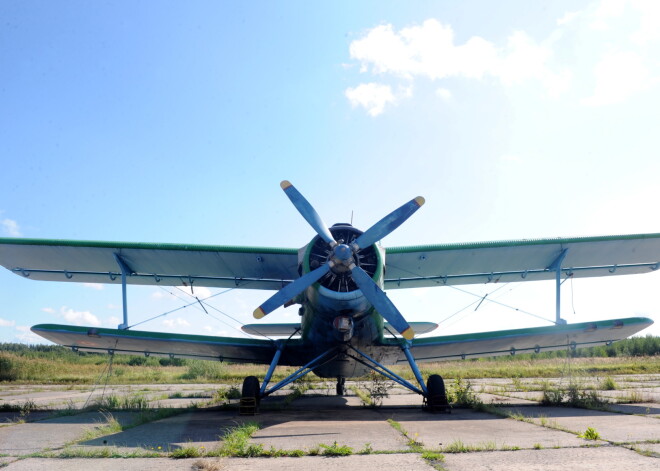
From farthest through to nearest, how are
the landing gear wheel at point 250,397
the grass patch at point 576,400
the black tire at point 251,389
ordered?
the grass patch at point 576,400
the black tire at point 251,389
the landing gear wheel at point 250,397

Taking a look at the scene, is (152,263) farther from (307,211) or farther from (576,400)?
(576,400)

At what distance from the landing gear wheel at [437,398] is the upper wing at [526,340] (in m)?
1.82

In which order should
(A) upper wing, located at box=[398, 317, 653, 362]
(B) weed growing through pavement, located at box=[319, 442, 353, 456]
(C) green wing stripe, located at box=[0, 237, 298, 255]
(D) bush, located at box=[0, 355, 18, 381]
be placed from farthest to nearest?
(D) bush, located at box=[0, 355, 18, 381]
(C) green wing stripe, located at box=[0, 237, 298, 255]
(A) upper wing, located at box=[398, 317, 653, 362]
(B) weed growing through pavement, located at box=[319, 442, 353, 456]

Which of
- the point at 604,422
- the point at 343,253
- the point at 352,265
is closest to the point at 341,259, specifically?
the point at 343,253

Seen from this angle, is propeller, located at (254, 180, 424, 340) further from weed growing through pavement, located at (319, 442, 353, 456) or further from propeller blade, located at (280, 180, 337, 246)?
weed growing through pavement, located at (319, 442, 353, 456)

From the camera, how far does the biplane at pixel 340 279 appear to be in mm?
9375

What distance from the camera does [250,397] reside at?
29.9ft

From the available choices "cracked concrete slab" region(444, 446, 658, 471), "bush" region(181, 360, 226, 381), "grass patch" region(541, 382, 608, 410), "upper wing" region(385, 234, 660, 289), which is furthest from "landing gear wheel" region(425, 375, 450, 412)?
"bush" region(181, 360, 226, 381)

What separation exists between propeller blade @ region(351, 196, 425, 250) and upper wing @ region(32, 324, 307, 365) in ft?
10.8

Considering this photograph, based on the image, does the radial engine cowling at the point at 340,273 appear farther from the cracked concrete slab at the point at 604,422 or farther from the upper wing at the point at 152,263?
the cracked concrete slab at the point at 604,422

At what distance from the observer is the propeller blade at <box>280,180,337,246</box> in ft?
30.5

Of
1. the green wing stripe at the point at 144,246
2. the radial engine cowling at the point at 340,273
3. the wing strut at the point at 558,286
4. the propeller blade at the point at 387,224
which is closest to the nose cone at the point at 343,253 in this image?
the radial engine cowling at the point at 340,273

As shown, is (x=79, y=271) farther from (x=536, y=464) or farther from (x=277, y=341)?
(x=536, y=464)

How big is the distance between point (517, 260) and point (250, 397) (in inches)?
317
